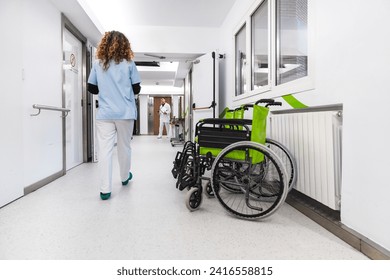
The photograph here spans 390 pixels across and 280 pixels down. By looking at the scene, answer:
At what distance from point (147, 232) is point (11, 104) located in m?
1.57

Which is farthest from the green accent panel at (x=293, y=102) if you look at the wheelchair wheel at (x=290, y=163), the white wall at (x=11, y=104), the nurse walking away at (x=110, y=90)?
the white wall at (x=11, y=104)

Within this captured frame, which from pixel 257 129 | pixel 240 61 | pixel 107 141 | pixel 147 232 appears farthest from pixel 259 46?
pixel 147 232

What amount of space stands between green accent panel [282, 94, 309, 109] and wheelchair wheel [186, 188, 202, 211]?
1040mm

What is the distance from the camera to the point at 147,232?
1565mm

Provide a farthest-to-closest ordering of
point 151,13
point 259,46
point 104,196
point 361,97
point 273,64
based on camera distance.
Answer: point 151,13 → point 259,46 → point 273,64 → point 104,196 → point 361,97

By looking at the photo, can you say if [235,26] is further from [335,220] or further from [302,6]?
[335,220]

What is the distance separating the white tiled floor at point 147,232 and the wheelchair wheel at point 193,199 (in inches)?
1.8

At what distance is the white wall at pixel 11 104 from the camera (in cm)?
197

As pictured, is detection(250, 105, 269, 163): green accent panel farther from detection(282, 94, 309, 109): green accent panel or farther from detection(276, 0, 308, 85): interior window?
detection(276, 0, 308, 85): interior window

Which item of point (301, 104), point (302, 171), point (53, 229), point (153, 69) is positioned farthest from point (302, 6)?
point (153, 69)

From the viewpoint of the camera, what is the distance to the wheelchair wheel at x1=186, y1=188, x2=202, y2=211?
6.24ft

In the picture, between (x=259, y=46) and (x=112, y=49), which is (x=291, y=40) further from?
(x=112, y=49)

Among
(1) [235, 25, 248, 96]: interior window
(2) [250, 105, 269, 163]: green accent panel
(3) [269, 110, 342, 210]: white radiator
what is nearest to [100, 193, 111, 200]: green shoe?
(2) [250, 105, 269, 163]: green accent panel

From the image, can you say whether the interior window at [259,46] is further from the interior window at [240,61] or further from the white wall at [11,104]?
the white wall at [11,104]
